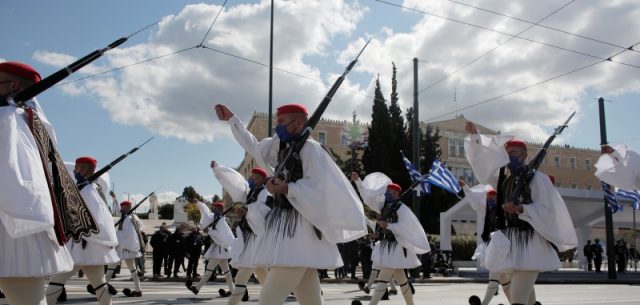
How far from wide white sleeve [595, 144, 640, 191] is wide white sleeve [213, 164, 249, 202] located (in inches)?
197

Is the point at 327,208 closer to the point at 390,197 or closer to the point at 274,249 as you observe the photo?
the point at 274,249

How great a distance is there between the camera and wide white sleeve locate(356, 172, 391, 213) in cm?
1061

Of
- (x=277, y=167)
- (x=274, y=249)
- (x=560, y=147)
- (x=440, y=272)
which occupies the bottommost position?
(x=440, y=272)

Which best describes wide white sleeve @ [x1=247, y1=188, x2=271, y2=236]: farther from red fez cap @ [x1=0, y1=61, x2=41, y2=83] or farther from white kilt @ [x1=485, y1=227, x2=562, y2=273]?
red fez cap @ [x1=0, y1=61, x2=41, y2=83]

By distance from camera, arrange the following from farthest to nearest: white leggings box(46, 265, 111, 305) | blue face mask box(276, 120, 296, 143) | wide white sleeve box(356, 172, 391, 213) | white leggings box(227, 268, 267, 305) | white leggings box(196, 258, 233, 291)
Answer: white leggings box(196, 258, 233, 291), wide white sleeve box(356, 172, 391, 213), white leggings box(227, 268, 267, 305), white leggings box(46, 265, 111, 305), blue face mask box(276, 120, 296, 143)

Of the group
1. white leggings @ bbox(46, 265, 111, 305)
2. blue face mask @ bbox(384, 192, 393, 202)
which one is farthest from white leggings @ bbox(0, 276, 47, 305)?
blue face mask @ bbox(384, 192, 393, 202)

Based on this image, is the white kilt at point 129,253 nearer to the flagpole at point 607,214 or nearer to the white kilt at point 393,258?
the white kilt at point 393,258

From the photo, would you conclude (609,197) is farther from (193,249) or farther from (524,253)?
(524,253)

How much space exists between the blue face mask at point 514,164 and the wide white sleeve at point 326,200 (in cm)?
255

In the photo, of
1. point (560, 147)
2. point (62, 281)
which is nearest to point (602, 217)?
point (62, 281)

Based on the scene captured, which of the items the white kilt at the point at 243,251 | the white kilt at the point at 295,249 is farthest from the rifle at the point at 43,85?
the white kilt at the point at 243,251

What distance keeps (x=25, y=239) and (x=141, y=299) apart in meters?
8.52

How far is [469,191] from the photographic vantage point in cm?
997

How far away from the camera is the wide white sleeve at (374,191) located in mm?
10609
